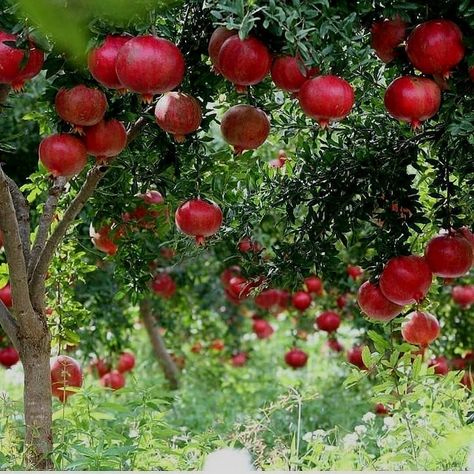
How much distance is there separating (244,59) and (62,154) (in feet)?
1.58

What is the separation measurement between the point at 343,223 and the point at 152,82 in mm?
1046

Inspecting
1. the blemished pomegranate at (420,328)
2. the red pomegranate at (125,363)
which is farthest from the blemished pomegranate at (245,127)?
the red pomegranate at (125,363)

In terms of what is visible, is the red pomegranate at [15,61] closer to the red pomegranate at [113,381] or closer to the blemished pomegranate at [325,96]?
the blemished pomegranate at [325,96]

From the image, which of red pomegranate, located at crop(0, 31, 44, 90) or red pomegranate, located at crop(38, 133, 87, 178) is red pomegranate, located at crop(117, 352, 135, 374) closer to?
red pomegranate, located at crop(38, 133, 87, 178)

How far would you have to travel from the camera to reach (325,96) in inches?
69.3

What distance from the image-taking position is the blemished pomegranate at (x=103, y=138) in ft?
6.40

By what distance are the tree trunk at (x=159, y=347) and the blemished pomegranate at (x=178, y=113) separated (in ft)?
13.8

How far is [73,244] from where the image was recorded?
3189 millimetres

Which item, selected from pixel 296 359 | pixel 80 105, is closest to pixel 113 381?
pixel 296 359

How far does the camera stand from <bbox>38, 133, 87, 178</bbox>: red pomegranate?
6.27ft

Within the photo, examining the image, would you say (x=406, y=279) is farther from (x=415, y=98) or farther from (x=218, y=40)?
(x=218, y=40)

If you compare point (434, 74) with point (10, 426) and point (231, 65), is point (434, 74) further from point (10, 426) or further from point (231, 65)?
point (10, 426)

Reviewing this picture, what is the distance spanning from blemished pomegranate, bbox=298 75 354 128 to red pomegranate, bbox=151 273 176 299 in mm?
3700

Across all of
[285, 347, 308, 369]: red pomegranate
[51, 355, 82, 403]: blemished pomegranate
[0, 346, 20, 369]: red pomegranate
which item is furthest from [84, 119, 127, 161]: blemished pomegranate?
[285, 347, 308, 369]: red pomegranate
